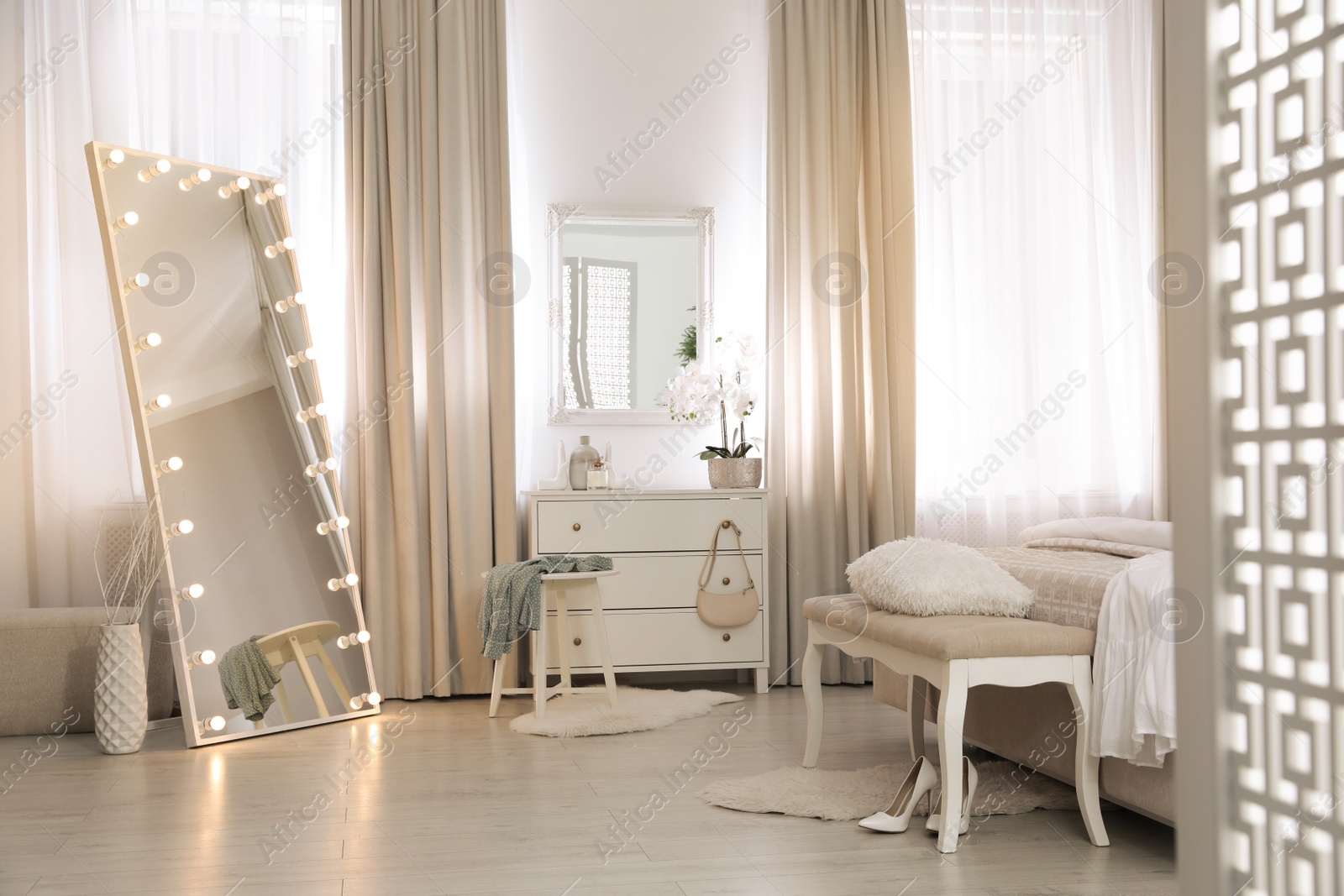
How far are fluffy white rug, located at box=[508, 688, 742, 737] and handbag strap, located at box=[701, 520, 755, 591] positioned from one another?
0.45 meters

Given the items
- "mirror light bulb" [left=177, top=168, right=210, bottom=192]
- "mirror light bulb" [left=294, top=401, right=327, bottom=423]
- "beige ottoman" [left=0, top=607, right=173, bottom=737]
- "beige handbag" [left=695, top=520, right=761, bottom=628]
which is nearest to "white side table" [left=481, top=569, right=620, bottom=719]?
"beige handbag" [left=695, top=520, right=761, bottom=628]

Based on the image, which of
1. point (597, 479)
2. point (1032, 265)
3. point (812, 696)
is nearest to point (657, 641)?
point (597, 479)

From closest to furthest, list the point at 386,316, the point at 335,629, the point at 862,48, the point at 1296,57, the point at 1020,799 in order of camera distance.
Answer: the point at 1296,57
the point at 1020,799
the point at 335,629
the point at 386,316
the point at 862,48

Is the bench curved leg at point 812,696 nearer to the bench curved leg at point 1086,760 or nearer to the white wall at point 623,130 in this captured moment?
the bench curved leg at point 1086,760

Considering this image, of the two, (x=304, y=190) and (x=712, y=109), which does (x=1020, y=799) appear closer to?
(x=712, y=109)

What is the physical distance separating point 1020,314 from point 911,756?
2444mm

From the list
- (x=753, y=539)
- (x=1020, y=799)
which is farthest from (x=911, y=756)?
(x=753, y=539)

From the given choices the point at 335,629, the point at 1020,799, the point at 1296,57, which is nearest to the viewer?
the point at 1296,57

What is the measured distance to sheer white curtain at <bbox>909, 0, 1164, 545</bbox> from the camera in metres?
4.67

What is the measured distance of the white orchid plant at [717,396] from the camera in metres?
4.30

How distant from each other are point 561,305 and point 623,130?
2.75ft

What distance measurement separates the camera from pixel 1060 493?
470cm
